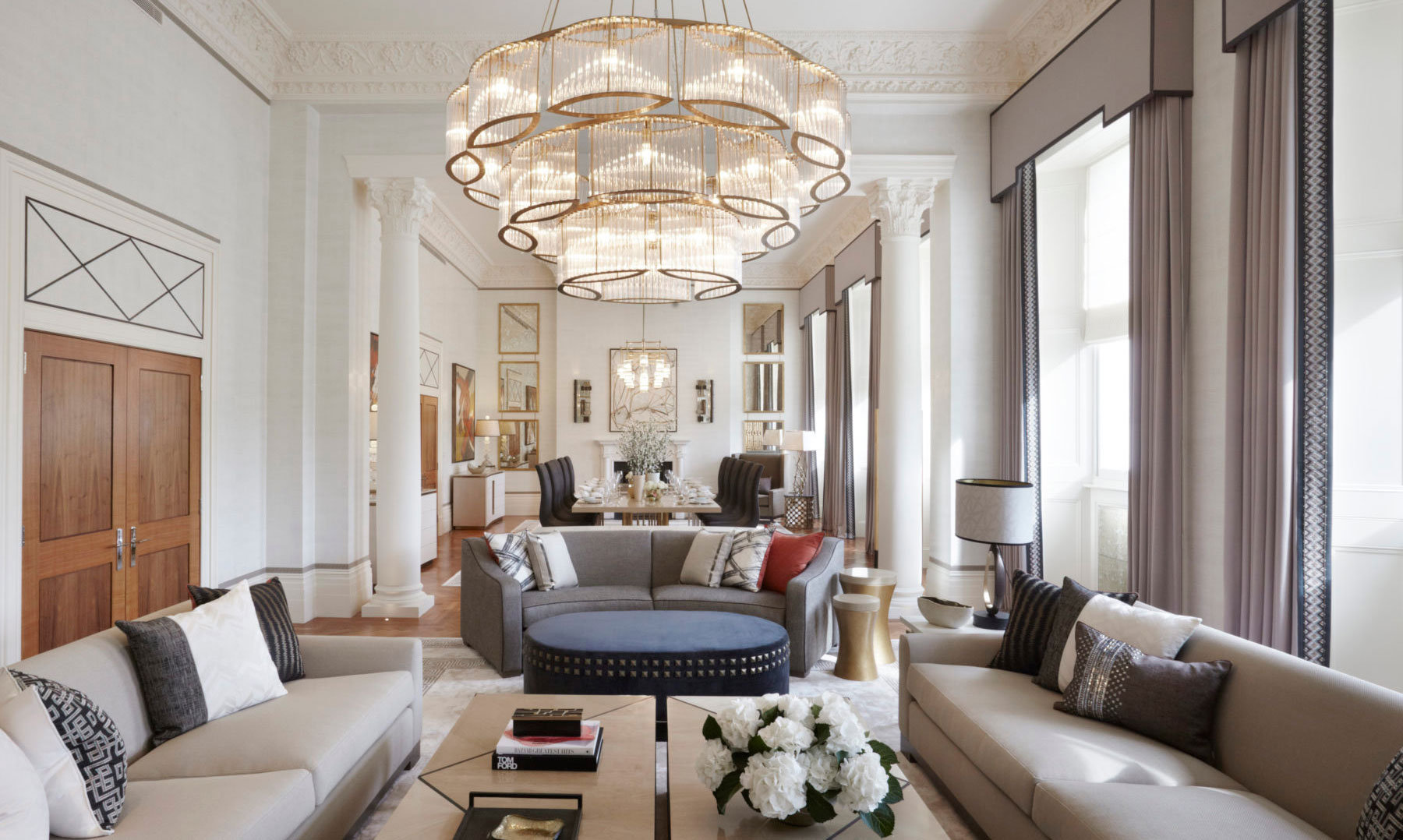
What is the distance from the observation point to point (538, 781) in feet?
7.48

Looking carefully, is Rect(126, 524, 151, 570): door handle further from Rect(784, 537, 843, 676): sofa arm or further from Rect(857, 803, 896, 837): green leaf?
Rect(857, 803, 896, 837): green leaf

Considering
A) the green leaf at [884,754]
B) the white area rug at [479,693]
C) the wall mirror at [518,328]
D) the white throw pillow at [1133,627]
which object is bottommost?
the white area rug at [479,693]

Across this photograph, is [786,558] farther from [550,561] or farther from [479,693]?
[479,693]

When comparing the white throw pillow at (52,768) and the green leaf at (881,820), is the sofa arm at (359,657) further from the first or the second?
the green leaf at (881,820)

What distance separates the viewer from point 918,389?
611cm

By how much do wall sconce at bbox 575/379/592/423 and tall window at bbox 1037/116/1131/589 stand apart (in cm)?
755

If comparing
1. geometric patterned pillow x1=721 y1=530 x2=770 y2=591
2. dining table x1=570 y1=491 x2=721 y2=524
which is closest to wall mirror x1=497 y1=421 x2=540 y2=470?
dining table x1=570 y1=491 x2=721 y2=524

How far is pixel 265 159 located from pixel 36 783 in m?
5.33

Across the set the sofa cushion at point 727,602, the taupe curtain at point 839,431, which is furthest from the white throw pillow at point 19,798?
the taupe curtain at point 839,431

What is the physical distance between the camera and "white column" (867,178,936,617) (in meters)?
6.04

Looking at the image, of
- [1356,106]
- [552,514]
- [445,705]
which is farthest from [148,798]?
[552,514]

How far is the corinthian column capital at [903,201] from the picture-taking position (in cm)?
602

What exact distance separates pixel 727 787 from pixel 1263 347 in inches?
118

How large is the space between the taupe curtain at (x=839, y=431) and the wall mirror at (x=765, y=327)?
6.07 feet
